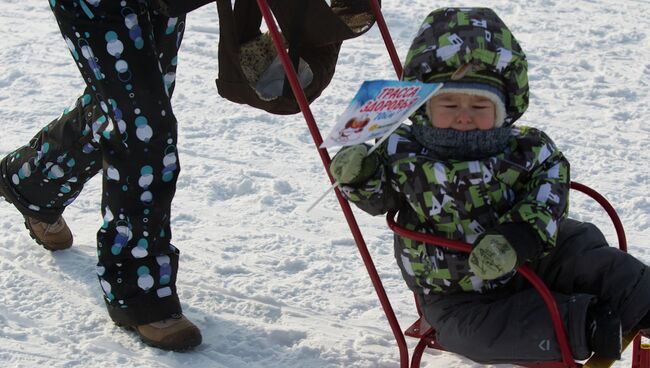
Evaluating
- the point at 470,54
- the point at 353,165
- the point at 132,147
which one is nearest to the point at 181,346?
the point at 132,147

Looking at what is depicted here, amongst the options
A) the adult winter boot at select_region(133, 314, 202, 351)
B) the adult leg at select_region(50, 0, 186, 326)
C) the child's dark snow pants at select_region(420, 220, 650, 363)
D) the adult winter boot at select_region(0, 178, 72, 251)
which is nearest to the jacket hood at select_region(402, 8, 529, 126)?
the child's dark snow pants at select_region(420, 220, 650, 363)

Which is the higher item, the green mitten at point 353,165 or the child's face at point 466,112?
the child's face at point 466,112

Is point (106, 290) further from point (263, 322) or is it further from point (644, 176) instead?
point (644, 176)

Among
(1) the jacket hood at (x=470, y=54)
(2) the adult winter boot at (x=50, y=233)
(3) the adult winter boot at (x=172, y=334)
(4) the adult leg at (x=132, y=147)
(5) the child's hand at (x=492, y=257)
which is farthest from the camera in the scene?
(2) the adult winter boot at (x=50, y=233)

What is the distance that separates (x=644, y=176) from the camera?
16.0 ft

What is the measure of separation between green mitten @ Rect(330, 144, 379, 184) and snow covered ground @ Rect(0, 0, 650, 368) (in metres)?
0.77

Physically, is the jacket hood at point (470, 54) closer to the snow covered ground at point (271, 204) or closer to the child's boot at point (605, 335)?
the child's boot at point (605, 335)

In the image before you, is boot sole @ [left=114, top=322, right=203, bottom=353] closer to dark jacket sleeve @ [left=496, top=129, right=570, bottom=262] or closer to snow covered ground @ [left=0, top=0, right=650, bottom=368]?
snow covered ground @ [left=0, top=0, right=650, bottom=368]

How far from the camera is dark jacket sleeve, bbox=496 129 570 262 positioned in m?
2.80

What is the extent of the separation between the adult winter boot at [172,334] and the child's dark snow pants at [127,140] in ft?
0.10

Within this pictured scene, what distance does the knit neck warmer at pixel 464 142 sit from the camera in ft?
9.58

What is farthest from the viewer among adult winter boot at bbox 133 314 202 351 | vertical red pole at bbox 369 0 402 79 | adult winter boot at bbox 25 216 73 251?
adult winter boot at bbox 25 216 73 251

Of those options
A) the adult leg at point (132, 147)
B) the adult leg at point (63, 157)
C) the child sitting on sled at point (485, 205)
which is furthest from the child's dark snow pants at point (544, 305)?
the adult leg at point (63, 157)

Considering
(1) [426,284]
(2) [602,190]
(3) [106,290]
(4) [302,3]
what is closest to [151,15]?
(4) [302,3]
